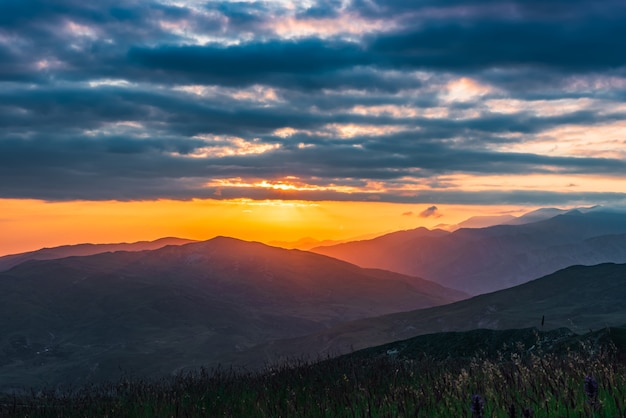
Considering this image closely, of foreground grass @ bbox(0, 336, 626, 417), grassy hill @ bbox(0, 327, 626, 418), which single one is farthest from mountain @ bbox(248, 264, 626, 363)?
foreground grass @ bbox(0, 336, 626, 417)

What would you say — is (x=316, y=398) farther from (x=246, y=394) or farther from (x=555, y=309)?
(x=555, y=309)

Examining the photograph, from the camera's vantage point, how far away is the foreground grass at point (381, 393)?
780 centimetres

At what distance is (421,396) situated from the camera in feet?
29.8

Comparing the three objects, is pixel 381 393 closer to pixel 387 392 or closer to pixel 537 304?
pixel 387 392

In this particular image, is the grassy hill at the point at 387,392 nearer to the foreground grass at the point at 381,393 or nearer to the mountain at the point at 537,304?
the foreground grass at the point at 381,393

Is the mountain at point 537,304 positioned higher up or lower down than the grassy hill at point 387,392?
lower down

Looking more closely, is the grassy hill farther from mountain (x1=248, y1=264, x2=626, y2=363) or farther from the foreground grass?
mountain (x1=248, y1=264, x2=626, y2=363)

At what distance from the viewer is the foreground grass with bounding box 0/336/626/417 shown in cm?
780

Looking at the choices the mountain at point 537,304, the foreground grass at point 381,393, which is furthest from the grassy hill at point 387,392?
the mountain at point 537,304

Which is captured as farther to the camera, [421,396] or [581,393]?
[421,396]

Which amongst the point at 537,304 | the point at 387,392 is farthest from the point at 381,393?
the point at 537,304

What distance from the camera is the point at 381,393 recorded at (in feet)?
35.7

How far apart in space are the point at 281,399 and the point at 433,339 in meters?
18.2

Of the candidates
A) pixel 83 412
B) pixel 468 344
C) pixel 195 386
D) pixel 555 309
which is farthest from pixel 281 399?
pixel 555 309
